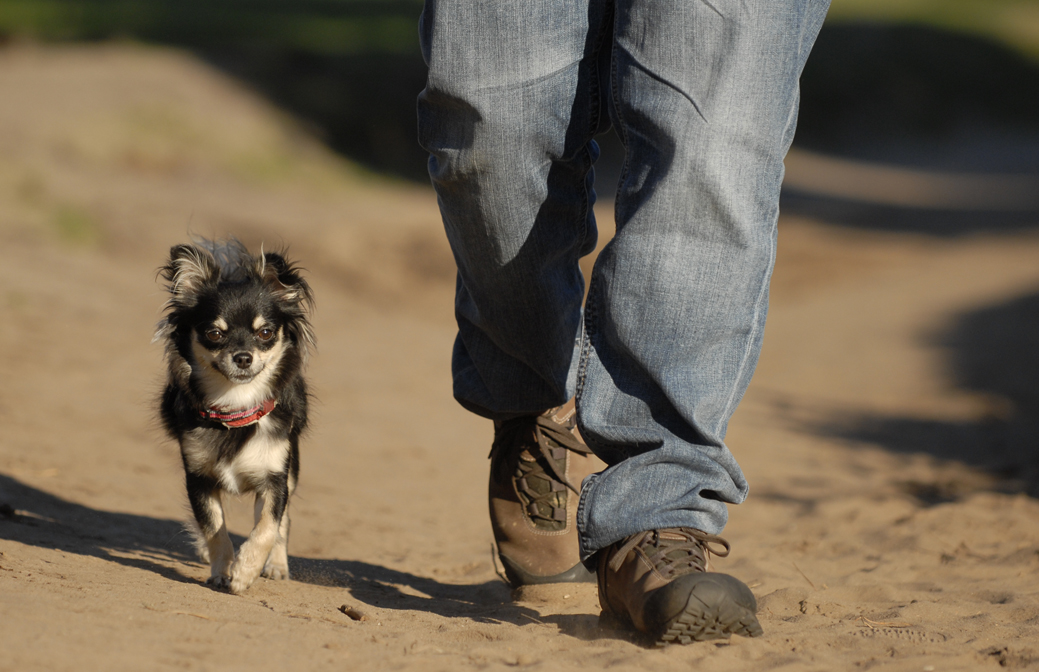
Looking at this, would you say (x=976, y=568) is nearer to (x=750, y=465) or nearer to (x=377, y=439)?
(x=750, y=465)

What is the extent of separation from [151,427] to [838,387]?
18.4 ft

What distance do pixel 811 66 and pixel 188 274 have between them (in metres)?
33.9

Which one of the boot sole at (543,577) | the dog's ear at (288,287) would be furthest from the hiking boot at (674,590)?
the dog's ear at (288,287)

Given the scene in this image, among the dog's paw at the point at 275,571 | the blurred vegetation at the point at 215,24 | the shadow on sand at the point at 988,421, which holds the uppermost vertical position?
the blurred vegetation at the point at 215,24

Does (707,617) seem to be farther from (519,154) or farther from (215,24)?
(215,24)

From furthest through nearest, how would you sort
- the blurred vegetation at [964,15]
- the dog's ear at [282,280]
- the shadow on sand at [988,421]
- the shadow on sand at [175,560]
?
the blurred vegetation at [964,15]
the shadow on sand at [988,421]
the dog's ear at [282,280]
the shadow on sand at [175,560]

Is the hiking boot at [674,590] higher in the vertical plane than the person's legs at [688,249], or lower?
lower

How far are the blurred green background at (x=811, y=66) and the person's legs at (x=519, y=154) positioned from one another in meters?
17.3

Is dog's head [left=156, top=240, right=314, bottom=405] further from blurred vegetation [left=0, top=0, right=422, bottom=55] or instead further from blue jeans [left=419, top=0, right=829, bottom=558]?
blurred vegetation [left=0, top=0, right=422, bottom=55]

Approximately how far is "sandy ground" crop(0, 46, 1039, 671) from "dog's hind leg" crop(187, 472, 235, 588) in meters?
0.14

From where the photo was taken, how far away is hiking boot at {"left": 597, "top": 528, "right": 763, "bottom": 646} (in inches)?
81.0

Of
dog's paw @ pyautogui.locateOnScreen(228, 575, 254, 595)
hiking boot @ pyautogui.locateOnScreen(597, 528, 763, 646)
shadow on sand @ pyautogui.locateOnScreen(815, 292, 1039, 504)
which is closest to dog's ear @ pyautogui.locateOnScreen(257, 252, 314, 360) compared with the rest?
dog's paw @ pyautogui.locateOnScreen(228, 575, 254, 595)

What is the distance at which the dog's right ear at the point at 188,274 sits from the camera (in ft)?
10.1

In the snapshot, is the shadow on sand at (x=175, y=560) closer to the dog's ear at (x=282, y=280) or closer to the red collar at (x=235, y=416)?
the red collar at (x=235, y=416)
